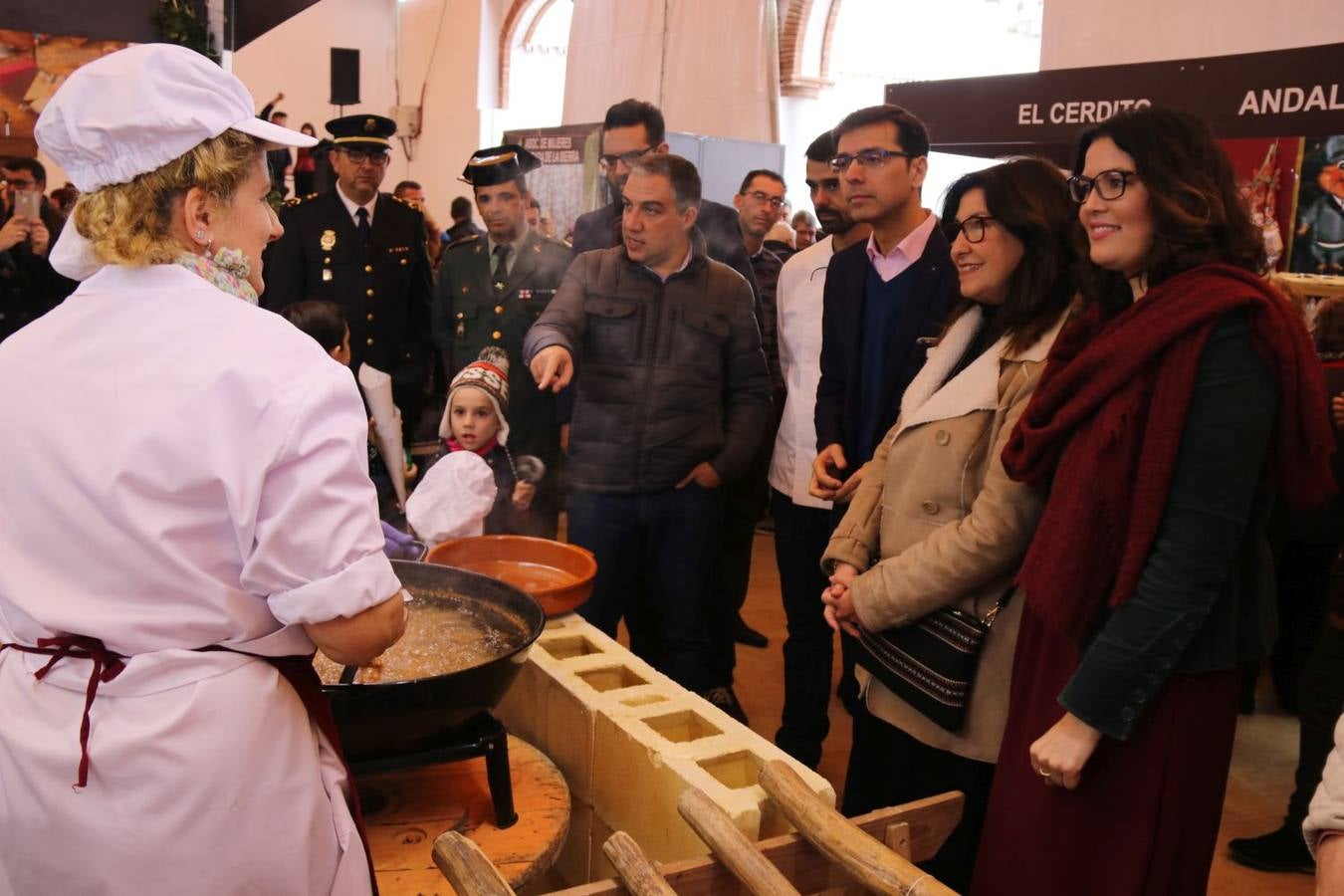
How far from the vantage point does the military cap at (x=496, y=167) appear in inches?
174

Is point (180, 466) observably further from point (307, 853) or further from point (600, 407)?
point (600, 407)

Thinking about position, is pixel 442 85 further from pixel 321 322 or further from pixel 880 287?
pixel 880 287

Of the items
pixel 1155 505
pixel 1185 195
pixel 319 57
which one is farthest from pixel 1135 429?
pixel 319 57

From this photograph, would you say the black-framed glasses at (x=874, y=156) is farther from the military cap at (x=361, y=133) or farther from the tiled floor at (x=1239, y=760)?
the military cap at (x=361, y=133)

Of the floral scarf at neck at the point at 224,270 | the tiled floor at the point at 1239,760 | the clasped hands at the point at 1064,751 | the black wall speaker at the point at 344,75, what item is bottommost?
the tiled floor at the point at 1239,760

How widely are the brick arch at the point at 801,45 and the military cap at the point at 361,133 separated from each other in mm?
5112

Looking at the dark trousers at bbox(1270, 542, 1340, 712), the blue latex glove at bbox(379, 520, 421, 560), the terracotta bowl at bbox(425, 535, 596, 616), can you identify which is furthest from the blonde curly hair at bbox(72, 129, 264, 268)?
the dark trousers at bbox(1270, 542, 1340, 712)

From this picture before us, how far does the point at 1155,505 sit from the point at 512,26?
1322cm

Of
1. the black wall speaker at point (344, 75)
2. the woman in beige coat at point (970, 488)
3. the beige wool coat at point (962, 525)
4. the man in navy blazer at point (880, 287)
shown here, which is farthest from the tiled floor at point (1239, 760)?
the black wall speaker at point (344, 75)

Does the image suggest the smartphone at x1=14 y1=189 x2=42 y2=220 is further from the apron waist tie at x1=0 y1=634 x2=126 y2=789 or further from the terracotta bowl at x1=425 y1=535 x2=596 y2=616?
the apron waist tie at x1=0 y1=634 x2=126 y2=789

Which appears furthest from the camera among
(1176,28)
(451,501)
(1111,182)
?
(1176,28)

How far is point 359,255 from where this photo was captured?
4.63 metres

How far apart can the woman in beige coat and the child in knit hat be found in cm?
150

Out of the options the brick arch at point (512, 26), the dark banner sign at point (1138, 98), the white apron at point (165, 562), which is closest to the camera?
the white apron at point (165, 562)
